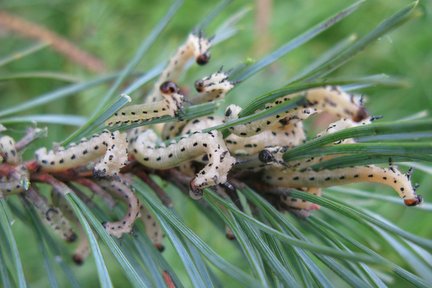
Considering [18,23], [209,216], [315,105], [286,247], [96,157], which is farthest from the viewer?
[18,23]

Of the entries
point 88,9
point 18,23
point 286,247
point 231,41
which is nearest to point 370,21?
point 231,41

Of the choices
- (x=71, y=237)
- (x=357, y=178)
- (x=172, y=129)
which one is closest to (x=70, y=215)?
(x=71, y=237)

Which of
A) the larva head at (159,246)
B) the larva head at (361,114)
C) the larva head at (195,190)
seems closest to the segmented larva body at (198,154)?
the larva head at (195,190)

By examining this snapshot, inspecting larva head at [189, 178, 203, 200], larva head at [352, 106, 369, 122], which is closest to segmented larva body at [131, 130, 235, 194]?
larva head at [189, 178, 203, 200]

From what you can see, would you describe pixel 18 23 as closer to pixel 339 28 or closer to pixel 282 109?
pixel 339 28

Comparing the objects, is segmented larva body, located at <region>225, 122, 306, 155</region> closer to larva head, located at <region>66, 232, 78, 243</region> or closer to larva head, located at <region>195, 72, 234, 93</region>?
larva head, located at <region>195, 72, 234, 93</region>

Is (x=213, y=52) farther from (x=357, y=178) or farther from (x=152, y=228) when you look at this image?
(x=357, y=178)
